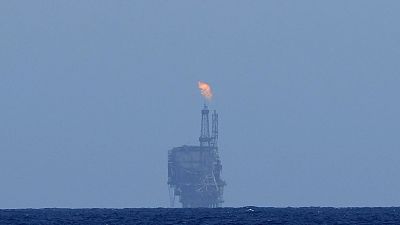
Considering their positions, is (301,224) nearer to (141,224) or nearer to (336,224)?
(336,224)

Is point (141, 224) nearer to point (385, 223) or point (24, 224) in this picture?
point (24, 224)

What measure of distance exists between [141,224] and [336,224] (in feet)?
55.5

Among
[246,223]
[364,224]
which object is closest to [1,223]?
[246,223]

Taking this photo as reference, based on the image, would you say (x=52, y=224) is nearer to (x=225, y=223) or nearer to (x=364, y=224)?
(x=225, y=223)

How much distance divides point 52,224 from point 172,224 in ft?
34.3

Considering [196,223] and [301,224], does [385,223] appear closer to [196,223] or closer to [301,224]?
[301,224]

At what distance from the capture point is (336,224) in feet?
433

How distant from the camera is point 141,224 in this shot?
5344 inches

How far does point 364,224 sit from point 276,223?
25.0 feet

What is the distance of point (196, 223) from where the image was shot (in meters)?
133

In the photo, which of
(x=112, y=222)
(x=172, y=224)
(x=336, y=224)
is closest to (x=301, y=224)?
(x=336, y=224)

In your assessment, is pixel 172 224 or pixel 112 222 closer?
pixel 172 224

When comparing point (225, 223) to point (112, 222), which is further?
point (112, 222)

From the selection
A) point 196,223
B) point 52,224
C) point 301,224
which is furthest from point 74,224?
point 301,224
